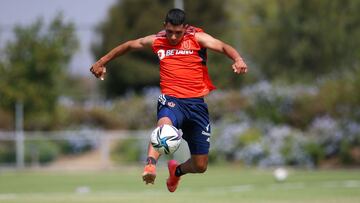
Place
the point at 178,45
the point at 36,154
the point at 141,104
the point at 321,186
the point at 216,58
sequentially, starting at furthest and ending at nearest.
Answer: the point at 216,58, the point at 141,104, the point at 36,154, the point at 321,186, the point at 178,45

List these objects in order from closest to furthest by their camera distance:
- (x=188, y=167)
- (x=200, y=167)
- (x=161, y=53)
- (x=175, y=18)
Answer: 1. (x=175, y=18)
2. (x=161, y=53)
3. (x=200, y=167)
4. (x=188, y=167)

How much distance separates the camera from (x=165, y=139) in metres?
12.5

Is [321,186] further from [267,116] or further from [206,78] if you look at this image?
[267,116]

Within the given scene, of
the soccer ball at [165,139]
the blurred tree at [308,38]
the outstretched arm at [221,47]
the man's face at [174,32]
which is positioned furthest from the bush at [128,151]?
the soccer ball at [165,139]

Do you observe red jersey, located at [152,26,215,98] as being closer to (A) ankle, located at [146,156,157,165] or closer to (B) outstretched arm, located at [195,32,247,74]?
(B) outstretched arm, located at [195,32,247,74]

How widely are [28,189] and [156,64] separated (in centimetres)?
3388

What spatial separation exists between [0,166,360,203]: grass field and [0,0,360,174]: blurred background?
211 inches

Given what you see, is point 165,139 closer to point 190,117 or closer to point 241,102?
point 190,117

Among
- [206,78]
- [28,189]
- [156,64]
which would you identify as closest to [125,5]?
[156,64]

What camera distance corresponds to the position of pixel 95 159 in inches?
1457

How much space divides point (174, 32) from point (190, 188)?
31.6ft

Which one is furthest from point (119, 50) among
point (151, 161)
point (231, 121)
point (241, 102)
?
point (241, 102)

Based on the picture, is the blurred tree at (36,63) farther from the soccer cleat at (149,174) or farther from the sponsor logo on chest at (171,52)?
the soccer cleat at (149,174)

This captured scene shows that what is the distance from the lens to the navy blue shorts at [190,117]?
43.4ft
